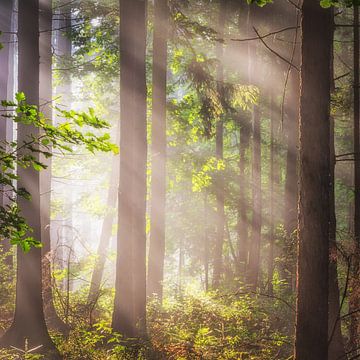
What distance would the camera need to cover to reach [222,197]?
18484 mm

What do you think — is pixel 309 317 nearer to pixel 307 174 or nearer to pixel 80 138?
pixel 307 174

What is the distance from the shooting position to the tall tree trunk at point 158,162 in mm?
12688

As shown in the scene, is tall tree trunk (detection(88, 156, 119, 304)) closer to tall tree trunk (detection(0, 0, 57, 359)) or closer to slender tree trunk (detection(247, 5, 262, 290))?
tall tree trunk (detection(0, 0, 57, 359))

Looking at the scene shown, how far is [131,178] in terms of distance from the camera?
29.6 ft

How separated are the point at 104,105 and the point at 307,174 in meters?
15.0

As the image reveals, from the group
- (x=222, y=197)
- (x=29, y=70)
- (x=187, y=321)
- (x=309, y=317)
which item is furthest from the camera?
(x=222, y=197)

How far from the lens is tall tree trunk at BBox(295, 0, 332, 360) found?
4.88 m

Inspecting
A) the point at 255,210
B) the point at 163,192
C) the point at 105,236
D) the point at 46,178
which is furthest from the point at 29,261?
the point at 255,210

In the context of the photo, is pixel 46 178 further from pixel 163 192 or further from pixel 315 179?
pixel 315 179

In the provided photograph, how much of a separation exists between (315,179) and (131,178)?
4.91 meters

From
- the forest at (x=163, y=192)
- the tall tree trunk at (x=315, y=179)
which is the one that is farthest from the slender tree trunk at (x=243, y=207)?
the tall tree trunk at (x=315, y=179)

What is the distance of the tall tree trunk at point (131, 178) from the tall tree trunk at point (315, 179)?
478 cm

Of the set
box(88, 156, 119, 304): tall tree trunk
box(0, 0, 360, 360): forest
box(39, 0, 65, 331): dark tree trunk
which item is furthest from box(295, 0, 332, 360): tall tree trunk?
box(88, 156, 119, 304): tall tree trunk

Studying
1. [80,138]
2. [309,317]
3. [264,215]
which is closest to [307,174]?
[309,317]
